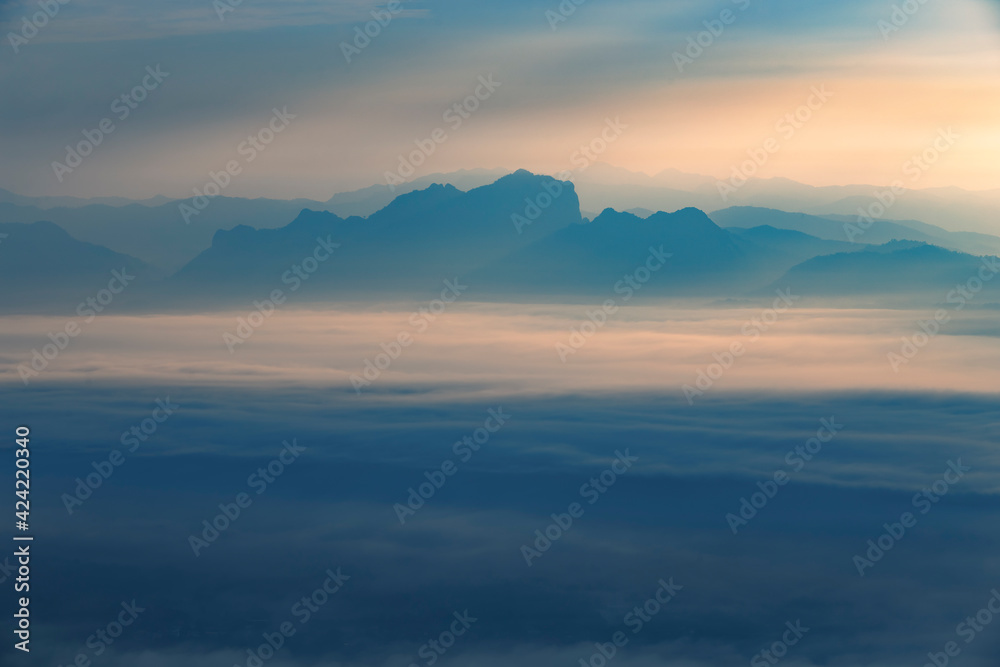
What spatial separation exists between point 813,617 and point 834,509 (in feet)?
75.8

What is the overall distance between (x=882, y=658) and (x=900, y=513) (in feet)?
115

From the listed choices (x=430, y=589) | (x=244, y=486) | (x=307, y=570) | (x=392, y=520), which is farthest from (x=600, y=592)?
(x=244, y=486)

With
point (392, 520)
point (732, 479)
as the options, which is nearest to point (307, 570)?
point (392, 520)

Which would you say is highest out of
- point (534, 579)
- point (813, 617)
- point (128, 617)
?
point (128, 617)

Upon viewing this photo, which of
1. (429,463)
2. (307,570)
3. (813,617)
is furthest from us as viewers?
(429,463)

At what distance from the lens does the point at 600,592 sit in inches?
5694

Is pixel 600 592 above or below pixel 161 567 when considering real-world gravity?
below

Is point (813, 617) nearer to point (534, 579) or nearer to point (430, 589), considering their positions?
point (534, 579)

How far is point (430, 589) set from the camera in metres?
142

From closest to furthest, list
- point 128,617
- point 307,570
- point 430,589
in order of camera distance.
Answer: point 128,617 → point 307,570 → point 430,589

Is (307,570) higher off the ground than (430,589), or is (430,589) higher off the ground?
(307,570)

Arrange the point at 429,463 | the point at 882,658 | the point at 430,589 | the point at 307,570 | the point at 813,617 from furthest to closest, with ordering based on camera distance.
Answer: the point at 429,463, the point at 430,589, the point at 307,570, the point at 813,617, the point at 882,658

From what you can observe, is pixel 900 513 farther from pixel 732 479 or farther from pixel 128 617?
pixel 128 617

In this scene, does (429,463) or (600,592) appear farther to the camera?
(429,463)
